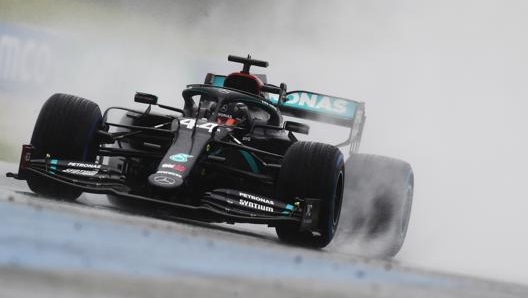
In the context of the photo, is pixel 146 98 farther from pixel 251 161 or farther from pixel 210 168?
pixel 210 168

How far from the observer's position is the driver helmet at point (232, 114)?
1274 centimetres

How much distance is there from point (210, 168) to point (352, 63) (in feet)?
35.9

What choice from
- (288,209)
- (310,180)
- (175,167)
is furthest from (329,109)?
(175,167)

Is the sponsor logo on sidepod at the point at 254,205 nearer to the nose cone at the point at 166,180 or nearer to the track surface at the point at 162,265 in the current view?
the track surface at the point at 162,265

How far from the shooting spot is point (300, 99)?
49.7 ft

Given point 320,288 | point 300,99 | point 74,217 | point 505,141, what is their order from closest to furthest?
point 320,288
point 74,217
point 300,99
point 505,141

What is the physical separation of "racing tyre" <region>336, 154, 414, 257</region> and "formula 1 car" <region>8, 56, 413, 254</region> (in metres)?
0.02

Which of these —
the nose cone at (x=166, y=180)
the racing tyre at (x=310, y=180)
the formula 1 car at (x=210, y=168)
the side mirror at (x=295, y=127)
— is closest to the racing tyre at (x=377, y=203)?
the formula 1 car at (x=210, y=168)

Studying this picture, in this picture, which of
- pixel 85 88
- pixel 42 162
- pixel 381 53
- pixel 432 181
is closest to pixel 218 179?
pixel 42 162

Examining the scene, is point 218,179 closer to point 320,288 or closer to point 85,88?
point 320,288

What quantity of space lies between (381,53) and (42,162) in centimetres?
1197

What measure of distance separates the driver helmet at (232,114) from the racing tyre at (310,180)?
5.79 ft

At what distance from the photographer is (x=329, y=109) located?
15.0 meters

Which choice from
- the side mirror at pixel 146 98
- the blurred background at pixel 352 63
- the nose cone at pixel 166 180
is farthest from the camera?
the blurred background at pixel 352 63
